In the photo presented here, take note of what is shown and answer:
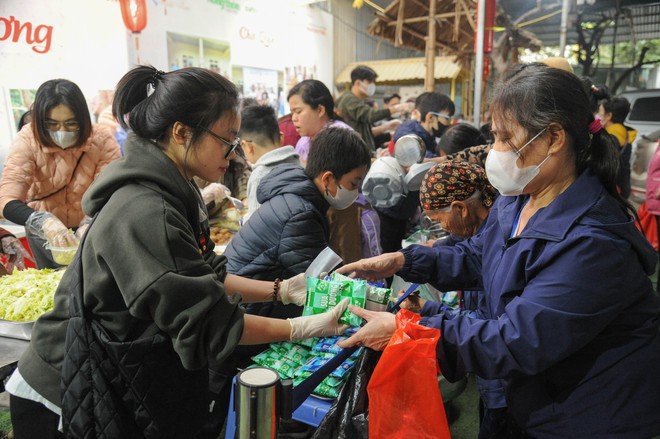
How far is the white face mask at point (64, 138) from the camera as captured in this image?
2678 millimetres

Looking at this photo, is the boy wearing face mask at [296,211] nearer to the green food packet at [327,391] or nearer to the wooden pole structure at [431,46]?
the green food packet at [327,391]

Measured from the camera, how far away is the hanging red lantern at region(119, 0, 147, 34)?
15.9 ft

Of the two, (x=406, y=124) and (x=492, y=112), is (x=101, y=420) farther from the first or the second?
(x=406, y=124)

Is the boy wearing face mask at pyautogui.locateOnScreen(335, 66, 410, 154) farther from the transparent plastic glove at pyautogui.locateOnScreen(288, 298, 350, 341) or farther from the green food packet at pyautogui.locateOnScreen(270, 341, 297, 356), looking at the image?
the transparent plastic glove at pyautogui.locateOnScreen(288, 298, 350, 341)

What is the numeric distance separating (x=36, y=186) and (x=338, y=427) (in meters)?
2.46

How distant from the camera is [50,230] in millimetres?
2363

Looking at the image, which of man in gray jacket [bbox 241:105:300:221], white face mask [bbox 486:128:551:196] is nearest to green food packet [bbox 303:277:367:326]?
white face mask [bbox 486:128:551:196]

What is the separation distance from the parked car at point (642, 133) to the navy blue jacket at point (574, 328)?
17.7 feet

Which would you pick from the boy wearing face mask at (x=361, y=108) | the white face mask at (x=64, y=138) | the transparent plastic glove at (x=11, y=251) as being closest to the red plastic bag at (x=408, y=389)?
the transparent plastic glove at (x=11, y=251)

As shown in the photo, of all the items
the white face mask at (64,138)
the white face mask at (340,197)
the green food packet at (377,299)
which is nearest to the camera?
the green food packet at (377,299)

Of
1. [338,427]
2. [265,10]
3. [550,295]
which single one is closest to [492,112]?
[550,295]

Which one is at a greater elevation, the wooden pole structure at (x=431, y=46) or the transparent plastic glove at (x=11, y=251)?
the wooden pole structure at (x=431, y=46)

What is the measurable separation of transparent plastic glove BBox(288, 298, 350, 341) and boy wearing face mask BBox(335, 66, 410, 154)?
3510 millimetres

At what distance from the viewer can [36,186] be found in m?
2.79
